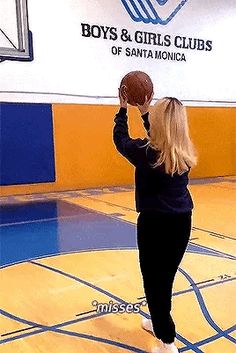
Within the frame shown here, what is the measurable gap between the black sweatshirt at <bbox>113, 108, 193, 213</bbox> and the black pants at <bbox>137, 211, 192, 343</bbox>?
34mm

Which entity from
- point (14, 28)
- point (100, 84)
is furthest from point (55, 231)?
point (100, 84)

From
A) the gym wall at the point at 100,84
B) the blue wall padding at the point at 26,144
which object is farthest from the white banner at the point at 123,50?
the blue wall padding at the point at 26,144

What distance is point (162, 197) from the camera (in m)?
1.75

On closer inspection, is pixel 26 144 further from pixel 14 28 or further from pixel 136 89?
pixel 136 89

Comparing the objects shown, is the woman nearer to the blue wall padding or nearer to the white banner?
the blue wall padding

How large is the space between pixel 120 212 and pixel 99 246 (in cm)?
130

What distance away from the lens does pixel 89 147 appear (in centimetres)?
661

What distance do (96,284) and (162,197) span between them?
47.6 inches

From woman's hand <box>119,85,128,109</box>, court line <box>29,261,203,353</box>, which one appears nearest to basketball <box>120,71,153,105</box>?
woman's hand <box>119,85,128,109</box>

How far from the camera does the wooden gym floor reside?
2045mm

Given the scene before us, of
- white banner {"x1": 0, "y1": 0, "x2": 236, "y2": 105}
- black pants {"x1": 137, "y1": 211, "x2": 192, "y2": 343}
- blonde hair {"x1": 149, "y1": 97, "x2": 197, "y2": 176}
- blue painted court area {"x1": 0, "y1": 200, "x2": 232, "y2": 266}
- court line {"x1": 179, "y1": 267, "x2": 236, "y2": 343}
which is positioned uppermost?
white banner {"x1": 0, "y1": 0, "x2": 236, "y2": 105}

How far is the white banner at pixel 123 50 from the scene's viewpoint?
6.11 metres

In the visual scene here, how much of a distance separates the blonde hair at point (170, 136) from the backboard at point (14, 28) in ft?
14.5

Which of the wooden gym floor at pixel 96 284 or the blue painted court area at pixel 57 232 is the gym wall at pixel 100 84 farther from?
the wooden gym floor at pixel 96 284
